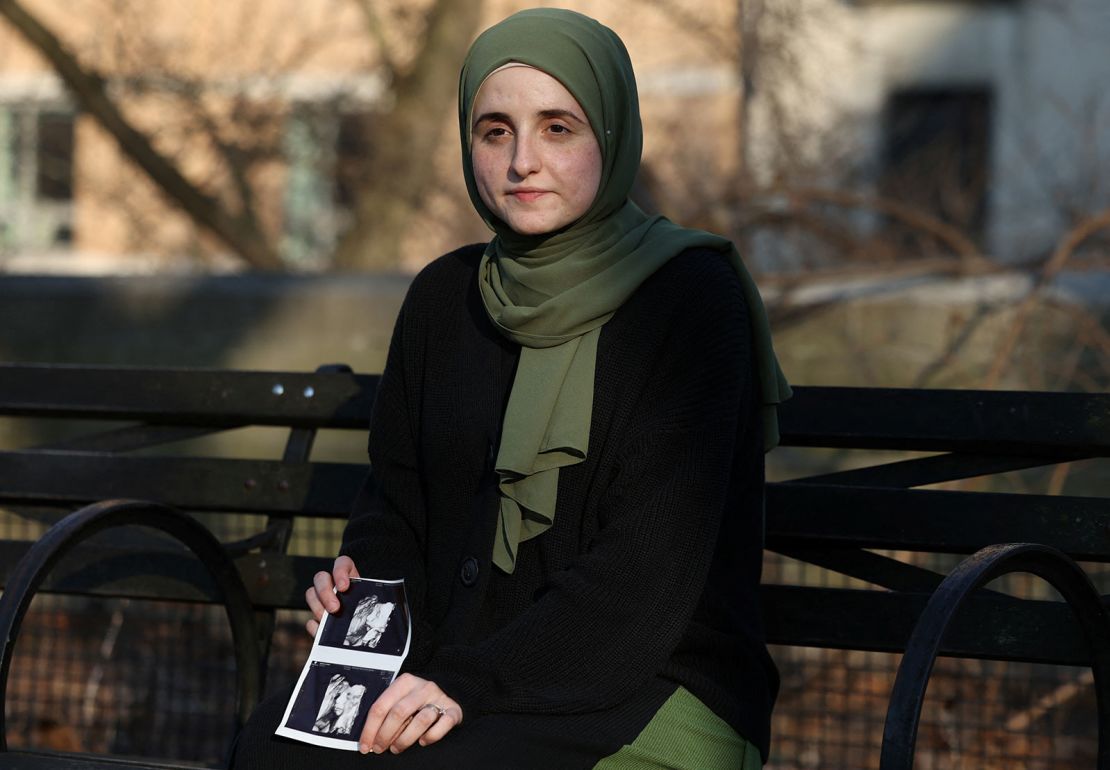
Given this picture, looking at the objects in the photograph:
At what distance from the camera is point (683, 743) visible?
2443 mm

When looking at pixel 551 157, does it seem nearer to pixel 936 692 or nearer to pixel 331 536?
pixel 331 536

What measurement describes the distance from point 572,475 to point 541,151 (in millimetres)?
520

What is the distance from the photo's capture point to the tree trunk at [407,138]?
336 inches

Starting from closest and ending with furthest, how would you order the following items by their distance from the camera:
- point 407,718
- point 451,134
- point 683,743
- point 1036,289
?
point 407,718 → point 683,743 → point 1036,289 → point 451,134

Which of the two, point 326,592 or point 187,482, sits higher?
point 187,482

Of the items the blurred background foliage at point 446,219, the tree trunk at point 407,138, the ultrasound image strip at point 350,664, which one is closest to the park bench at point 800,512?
the ultrasound image strip at point 350,664

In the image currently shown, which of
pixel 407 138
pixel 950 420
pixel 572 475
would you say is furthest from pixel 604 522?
pixel 407 138

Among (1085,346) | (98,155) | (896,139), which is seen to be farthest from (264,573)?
(98,155)

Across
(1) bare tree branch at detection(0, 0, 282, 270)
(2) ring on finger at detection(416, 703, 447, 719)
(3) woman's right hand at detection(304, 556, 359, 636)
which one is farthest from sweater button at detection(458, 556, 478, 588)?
(1) bare tree branch at detection(0, 0, 282, 270)

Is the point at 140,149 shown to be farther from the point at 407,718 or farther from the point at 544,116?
the point at 407,718

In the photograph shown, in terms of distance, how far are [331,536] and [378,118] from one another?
507 cm

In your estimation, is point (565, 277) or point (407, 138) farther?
point (407, 138)

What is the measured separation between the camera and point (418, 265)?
8.96 metres

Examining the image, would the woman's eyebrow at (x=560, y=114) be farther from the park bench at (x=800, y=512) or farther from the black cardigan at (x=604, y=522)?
the park bench at (x=800, y=512)
